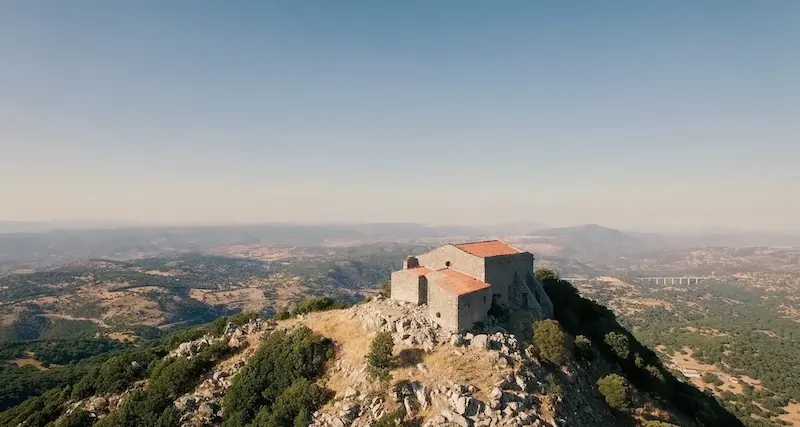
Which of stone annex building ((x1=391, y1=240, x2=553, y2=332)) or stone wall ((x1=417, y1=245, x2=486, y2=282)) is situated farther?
stone wall ((x1=417, y1=245, x2=486, y2=282))

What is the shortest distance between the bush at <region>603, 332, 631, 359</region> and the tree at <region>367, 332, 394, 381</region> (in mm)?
31001

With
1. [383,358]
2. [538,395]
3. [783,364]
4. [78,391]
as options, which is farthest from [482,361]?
[783,364]

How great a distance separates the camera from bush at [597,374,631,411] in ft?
140

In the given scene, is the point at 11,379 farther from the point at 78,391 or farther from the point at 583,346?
the point at 583,346

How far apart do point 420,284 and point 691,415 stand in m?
37.4

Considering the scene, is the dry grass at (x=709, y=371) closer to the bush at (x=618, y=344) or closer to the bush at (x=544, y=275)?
the bush at (x=544, y=275)

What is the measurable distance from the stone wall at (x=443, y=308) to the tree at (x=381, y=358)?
20.3 ft

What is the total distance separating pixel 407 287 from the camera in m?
50.3

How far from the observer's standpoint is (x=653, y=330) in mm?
188125

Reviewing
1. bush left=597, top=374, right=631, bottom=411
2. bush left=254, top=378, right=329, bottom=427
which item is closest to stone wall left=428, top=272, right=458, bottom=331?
bush left=254, top=378, right=329, bottom=427

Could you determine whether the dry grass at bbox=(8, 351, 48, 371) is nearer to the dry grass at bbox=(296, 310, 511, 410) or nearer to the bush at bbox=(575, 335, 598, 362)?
the dry grass at bbox=(296, 310, 511, 410)

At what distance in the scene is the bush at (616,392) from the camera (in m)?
42.6

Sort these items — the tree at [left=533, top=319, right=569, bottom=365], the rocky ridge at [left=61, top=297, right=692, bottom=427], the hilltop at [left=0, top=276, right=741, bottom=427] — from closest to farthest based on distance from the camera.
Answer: the rocky ridge at [left=61, top=297, right=692, bottom=427]
the hilltop at [left=0, top=276, right=741, bottom=427]
the tree at [left=533, top=319, right=569, bottom=365]

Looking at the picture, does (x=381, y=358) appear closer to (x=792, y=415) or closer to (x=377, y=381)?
(x=377, y=381)
